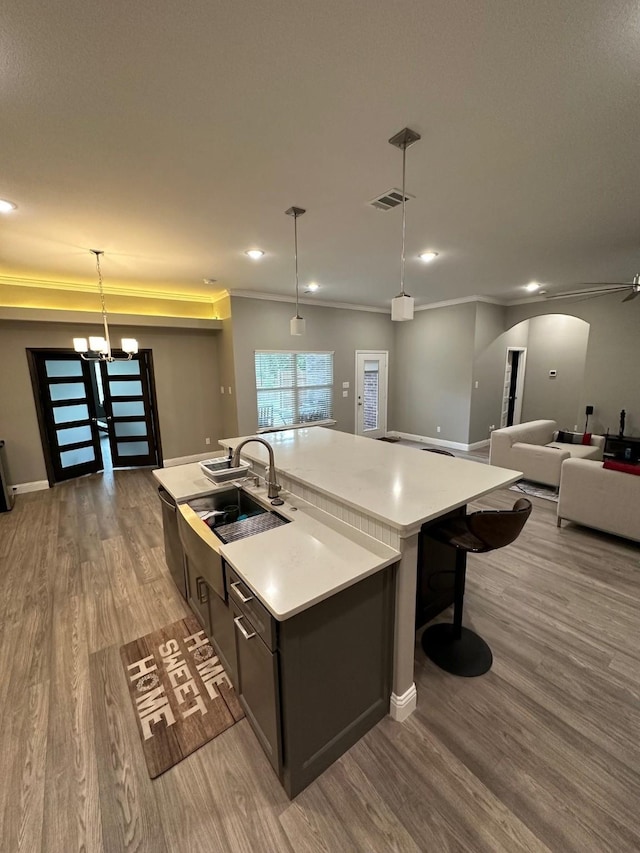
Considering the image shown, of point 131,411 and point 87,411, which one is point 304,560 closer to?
point 131,411

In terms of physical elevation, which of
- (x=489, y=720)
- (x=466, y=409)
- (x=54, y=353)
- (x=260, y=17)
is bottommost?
(x=489, y=720)

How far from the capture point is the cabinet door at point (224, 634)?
5.63ft

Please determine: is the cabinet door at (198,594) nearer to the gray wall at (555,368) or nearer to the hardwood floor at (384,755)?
the hardwood floor at (384,755)

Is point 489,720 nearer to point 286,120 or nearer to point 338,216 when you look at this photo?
point 286,120

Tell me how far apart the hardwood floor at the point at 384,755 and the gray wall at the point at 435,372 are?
171 inches

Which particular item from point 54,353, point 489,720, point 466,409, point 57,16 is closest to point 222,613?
point 489,720

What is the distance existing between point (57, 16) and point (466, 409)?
648 cm

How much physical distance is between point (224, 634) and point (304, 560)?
810mm


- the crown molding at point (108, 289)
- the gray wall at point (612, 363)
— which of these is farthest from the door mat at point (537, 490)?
the crown molding at point (108, 289)

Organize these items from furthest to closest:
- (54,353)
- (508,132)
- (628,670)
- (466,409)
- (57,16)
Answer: (466,409) → (54,353) → (628,670) → (508,132) → (57,16)

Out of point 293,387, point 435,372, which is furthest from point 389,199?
point 435,372

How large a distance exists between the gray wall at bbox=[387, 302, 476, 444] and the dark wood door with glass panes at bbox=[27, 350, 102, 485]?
5957 mm

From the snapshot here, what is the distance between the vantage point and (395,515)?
149 centimetres

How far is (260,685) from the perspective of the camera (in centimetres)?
142
